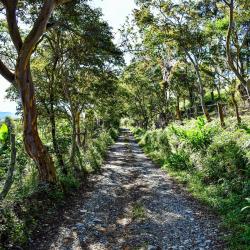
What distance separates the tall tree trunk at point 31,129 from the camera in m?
11.0

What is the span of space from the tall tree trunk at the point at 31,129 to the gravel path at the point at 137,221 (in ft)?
5.86

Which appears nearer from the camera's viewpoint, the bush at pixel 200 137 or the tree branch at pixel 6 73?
the tree branch at pixel 6 73

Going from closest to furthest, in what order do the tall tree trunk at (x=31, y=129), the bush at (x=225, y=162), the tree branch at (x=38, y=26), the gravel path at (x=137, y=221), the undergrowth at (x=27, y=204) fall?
the undergrowth at (x=27, y=204), the gravel path at (x=137, y=221), the tree branch at (x=38, y=26), the bush at (x=225, y=162), the tall tree trunk at (x=31, y=129)

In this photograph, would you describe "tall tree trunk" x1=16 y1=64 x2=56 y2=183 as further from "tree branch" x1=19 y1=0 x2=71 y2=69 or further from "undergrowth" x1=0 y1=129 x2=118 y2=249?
"tree branch" x1=19 y1=0 x2=71 y2=69

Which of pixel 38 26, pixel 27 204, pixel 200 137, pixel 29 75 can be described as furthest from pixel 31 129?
pixel 200 137

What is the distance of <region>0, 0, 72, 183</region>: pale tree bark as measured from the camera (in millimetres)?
10211

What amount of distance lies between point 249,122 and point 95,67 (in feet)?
28.2

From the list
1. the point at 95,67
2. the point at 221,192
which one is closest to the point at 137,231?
the point at 221,192

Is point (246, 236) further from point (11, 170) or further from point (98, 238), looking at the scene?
point (11, 170)

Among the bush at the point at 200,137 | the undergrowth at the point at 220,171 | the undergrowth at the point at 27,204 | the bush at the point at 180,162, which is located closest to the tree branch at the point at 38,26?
the undergrowth at the point at 27,204

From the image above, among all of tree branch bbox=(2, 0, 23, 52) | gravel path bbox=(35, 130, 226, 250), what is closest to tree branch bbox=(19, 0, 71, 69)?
tree branch bbox=(2, 0, 23, 52)

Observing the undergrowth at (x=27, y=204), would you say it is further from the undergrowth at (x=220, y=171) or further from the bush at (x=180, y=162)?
the bush at (x=180, y=162)

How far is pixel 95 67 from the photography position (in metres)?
18.6

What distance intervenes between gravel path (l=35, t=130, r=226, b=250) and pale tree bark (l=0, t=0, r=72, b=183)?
1993 millimetres
